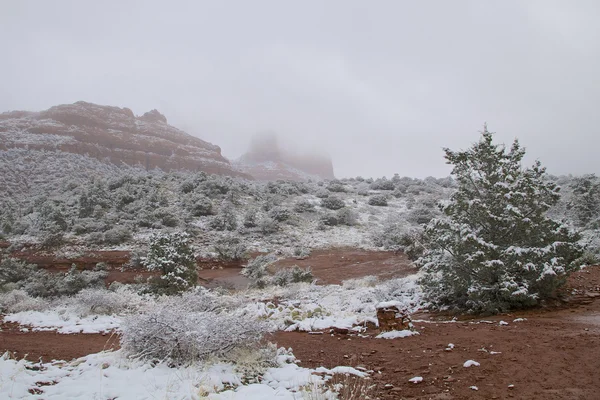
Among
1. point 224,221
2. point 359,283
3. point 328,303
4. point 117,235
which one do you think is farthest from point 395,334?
point 224,221

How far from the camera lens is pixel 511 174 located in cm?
980

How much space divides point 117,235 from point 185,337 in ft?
65.7

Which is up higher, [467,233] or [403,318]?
[467,233]

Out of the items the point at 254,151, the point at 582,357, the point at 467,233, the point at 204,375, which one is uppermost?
the point at 254,151

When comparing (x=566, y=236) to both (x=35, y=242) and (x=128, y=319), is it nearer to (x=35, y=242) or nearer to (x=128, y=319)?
(x=128, y=319)

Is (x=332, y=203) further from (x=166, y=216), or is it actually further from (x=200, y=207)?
(x=166, y=216)

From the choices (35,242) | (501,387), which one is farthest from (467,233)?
(35,242)

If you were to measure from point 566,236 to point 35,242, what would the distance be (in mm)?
26019

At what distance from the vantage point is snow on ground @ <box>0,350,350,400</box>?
4035 mm

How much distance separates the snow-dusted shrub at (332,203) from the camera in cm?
3300

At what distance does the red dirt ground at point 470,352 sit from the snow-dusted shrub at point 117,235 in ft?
45.1

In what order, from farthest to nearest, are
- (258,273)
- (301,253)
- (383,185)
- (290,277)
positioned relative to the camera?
(383,185) → (301,253) → (258,273) → (290,277)

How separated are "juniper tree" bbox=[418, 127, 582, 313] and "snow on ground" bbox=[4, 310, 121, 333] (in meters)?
8.56

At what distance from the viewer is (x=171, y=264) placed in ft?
47.8
